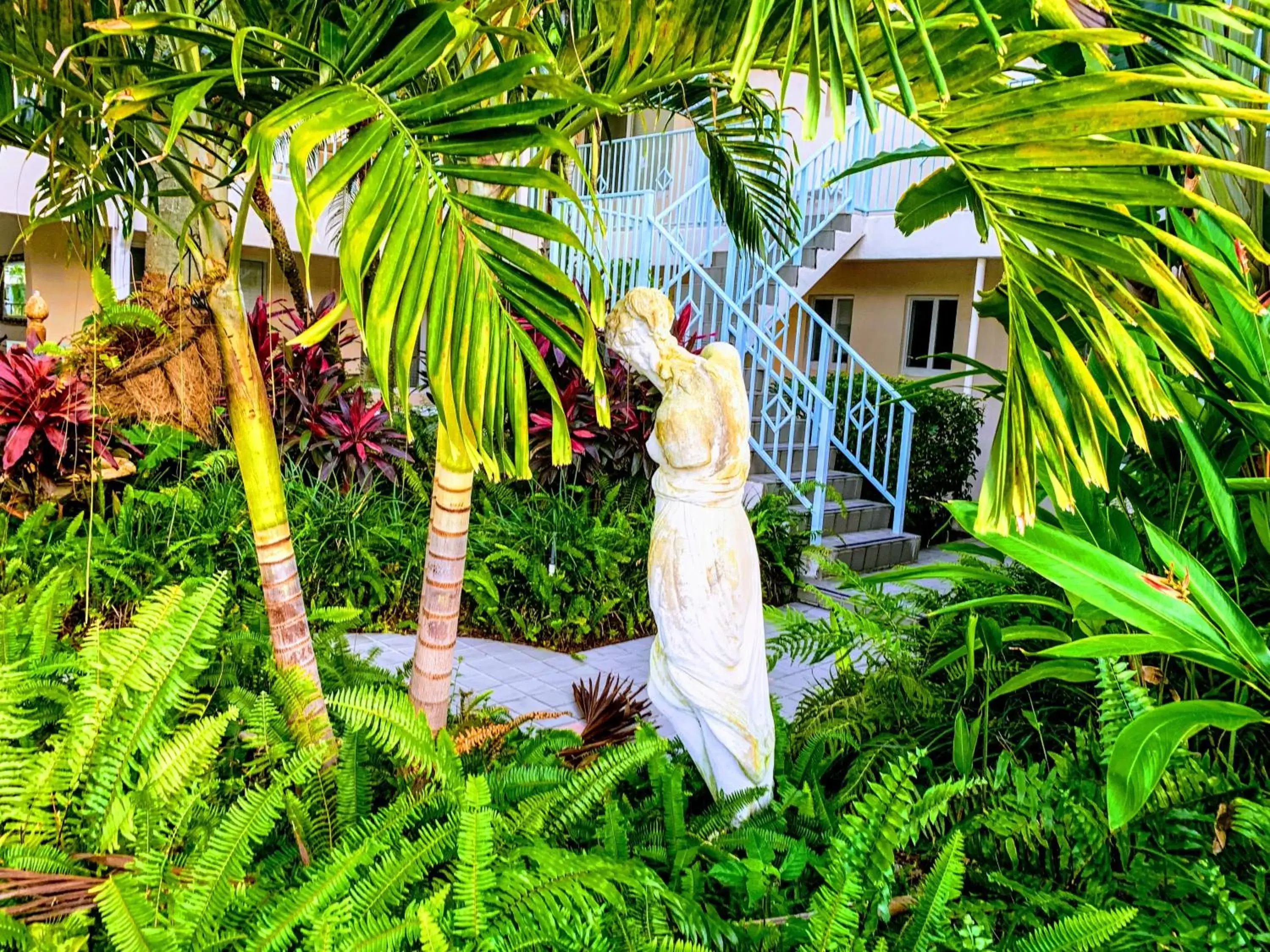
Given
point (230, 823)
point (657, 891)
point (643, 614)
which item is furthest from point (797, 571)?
point (230, 823)

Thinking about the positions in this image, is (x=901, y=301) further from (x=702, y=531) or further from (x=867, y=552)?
(x=702, y=531)

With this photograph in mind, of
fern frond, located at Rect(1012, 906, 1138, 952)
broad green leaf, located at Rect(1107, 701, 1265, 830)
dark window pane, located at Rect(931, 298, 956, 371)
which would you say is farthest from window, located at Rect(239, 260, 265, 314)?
fern frond, located at Rect(1012, 906, 1138, 952)

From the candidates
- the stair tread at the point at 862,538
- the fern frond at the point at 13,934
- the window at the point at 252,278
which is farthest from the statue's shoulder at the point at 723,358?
the window at the point at 252,278

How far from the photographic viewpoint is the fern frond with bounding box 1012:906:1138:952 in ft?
6.64

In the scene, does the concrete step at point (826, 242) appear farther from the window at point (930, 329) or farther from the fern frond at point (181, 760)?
the fern frond at point (181, 760)

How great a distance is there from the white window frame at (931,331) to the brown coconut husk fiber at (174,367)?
9.55 metres

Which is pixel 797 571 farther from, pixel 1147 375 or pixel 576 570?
pixel 1147 375

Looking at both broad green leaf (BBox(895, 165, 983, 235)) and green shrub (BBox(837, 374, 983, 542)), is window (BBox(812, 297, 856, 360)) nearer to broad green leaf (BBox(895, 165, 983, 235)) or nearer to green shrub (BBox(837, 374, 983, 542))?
green shrub (BBox(837, 374, 983, 542))

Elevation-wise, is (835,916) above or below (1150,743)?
below

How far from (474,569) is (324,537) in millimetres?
991

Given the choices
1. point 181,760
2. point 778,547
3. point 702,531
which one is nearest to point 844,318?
point 778,547

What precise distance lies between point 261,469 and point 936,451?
8217mm

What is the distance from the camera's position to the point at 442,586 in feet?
9.33

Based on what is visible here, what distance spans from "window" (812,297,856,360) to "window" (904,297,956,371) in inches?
34.7
